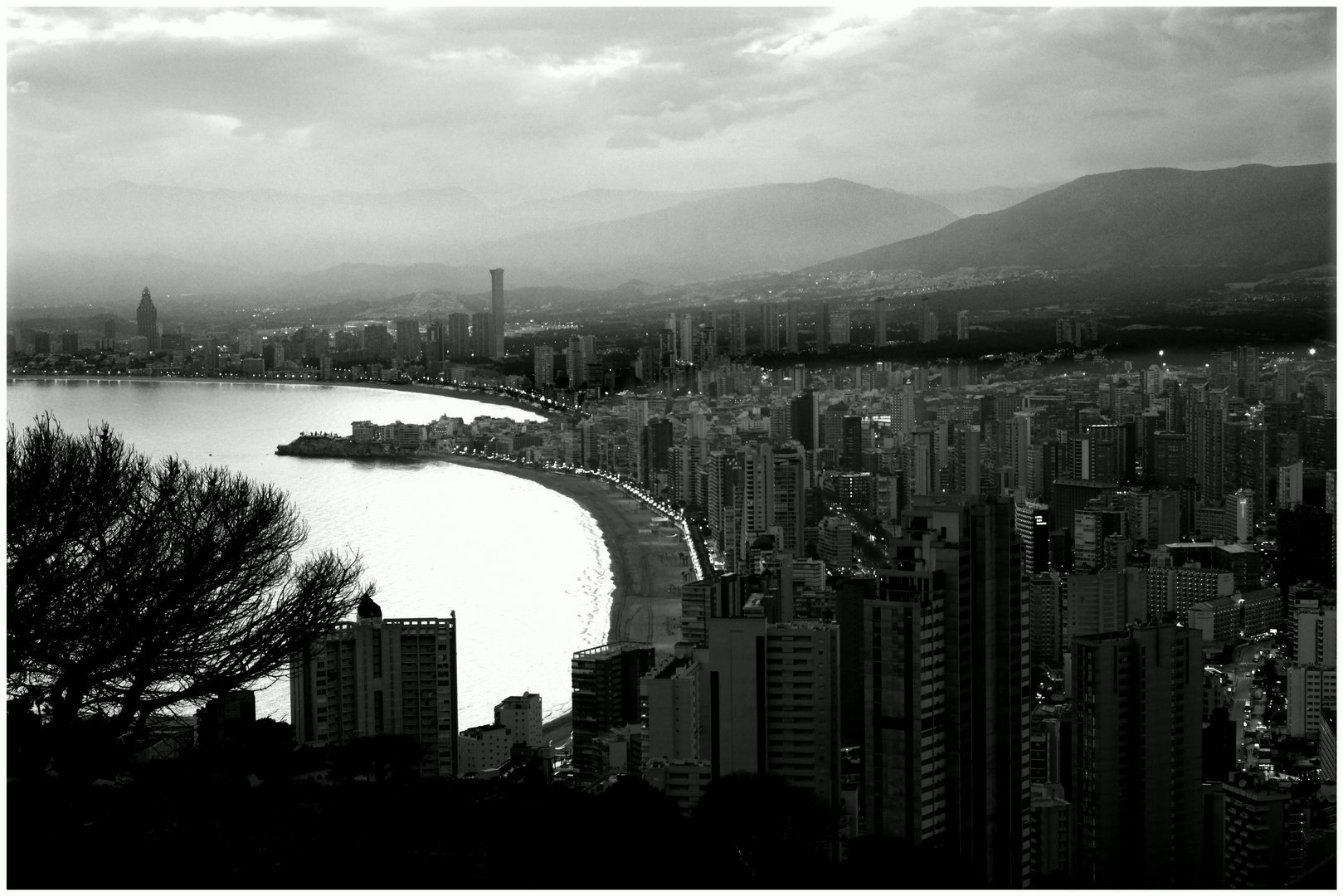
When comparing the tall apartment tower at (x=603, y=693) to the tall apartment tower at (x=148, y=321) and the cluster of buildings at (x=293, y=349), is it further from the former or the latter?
the tall apartment tower at (x=148, y=321)

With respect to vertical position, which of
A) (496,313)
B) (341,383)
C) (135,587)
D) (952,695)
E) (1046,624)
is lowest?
(952,695)

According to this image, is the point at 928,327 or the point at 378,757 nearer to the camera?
the point at 378,757

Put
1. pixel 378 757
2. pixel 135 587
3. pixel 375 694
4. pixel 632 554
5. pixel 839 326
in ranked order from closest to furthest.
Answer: pixel 135 587 < pixel 378 757 < pixel 375 694 < pixel 839 326 < pixel 632 554

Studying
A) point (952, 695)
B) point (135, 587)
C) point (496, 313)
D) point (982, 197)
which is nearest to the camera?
point (135, 587)

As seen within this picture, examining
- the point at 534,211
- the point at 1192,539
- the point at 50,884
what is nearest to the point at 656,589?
the point at 534,211

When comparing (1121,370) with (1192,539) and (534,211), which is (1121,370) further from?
(534,211)

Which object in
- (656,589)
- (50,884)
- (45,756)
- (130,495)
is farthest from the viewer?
(656,589)

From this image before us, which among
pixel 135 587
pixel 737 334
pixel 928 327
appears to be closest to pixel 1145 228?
pixel 928 327

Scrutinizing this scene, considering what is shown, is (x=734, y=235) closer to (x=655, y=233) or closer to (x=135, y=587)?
(x=655, y=233)
